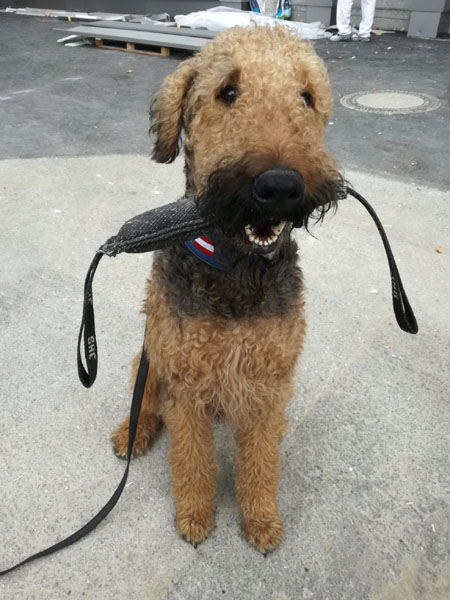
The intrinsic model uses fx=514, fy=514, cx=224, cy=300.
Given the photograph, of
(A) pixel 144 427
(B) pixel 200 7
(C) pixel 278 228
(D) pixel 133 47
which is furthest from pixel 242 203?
(B) pixel 200 7

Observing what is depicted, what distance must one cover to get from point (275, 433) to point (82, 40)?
10105mm

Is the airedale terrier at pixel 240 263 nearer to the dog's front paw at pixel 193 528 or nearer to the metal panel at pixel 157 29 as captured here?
the dog's front paw at pixel 193 528

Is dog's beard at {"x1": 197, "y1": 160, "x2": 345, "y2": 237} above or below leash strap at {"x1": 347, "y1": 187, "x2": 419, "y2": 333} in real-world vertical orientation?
above

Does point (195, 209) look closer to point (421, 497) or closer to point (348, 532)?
point (348, 532)

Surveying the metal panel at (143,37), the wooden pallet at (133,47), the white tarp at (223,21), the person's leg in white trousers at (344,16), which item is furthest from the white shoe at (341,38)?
the wooden pallet at (133,47)

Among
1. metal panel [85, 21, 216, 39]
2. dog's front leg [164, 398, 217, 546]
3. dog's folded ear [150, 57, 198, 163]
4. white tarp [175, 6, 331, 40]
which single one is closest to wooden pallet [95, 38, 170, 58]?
metal panel [85, 21, 216, 39]

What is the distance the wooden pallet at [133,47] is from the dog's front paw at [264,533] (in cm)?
836

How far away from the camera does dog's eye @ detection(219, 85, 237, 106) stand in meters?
1.57

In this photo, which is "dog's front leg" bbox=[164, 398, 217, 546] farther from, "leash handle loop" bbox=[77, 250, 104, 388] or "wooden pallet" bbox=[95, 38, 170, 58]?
"wooden pallet" bbox=[95, 38, 170, 58]

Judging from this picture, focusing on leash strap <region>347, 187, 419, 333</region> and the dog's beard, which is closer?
the dog's beard

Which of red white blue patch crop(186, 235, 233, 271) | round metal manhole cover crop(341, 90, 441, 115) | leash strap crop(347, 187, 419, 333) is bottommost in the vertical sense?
round metal manhole cover crop(341, 90, 441, 115)

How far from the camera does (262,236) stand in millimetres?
1451

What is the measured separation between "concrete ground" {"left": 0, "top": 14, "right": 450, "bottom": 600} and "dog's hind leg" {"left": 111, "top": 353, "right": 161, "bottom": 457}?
6 centimetres

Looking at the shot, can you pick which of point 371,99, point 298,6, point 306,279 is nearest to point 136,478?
point 306,279
